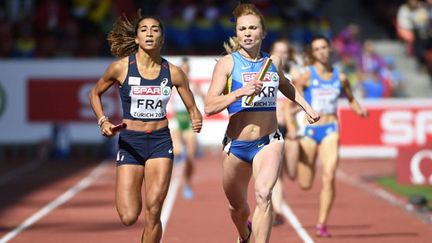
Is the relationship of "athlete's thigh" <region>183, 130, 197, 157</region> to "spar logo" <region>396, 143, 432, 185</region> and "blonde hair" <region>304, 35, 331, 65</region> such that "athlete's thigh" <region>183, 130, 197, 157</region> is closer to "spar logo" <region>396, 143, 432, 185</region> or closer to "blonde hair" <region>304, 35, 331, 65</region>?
"spar logo" <region>396, 143, 432, 185</region>

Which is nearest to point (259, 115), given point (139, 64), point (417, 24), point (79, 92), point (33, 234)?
point (139, 64)

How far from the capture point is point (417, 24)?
30953 millimetres

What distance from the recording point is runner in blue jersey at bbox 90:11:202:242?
10.7 meters

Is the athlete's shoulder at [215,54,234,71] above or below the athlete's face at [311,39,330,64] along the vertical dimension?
above

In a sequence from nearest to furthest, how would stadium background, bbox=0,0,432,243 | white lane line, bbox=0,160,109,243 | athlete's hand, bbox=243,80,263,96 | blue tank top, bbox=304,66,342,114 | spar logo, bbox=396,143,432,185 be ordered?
athlete's hand, bbox=243,80,263,96 < blue tank top, bbox=304,66,342,114 < white lane line, bbox=0,160,109,243 < spar logo, bbox=396,143,432,185 < stadium background, bbox=0,0,432,243

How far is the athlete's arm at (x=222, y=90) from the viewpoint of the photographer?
10.2m

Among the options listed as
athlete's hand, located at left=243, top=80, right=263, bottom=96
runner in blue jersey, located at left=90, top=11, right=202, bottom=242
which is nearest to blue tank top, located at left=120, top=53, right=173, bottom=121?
runner in blue jersey, located at left=90, top=11, right=202, bottom=242

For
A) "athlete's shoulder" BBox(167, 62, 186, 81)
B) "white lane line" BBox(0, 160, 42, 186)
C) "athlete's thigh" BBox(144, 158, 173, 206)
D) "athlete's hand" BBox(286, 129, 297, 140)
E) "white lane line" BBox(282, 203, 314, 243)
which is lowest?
"white lane line" BBox(0, 160, 42, 186)

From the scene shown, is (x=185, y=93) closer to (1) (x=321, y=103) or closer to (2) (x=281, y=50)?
(1) (x=321, y=103)

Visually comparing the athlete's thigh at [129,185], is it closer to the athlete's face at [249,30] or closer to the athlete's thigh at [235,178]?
the athlete's thigh at [235,178]

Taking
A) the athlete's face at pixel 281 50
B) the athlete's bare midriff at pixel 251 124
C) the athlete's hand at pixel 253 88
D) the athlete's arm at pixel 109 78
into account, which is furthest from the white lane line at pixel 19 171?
the athlete's hand at pixel 253 88

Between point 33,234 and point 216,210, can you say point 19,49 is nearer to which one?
point 216,210

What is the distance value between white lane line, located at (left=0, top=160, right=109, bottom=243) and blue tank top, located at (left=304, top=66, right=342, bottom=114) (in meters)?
3.95

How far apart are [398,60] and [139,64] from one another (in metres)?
23.9
